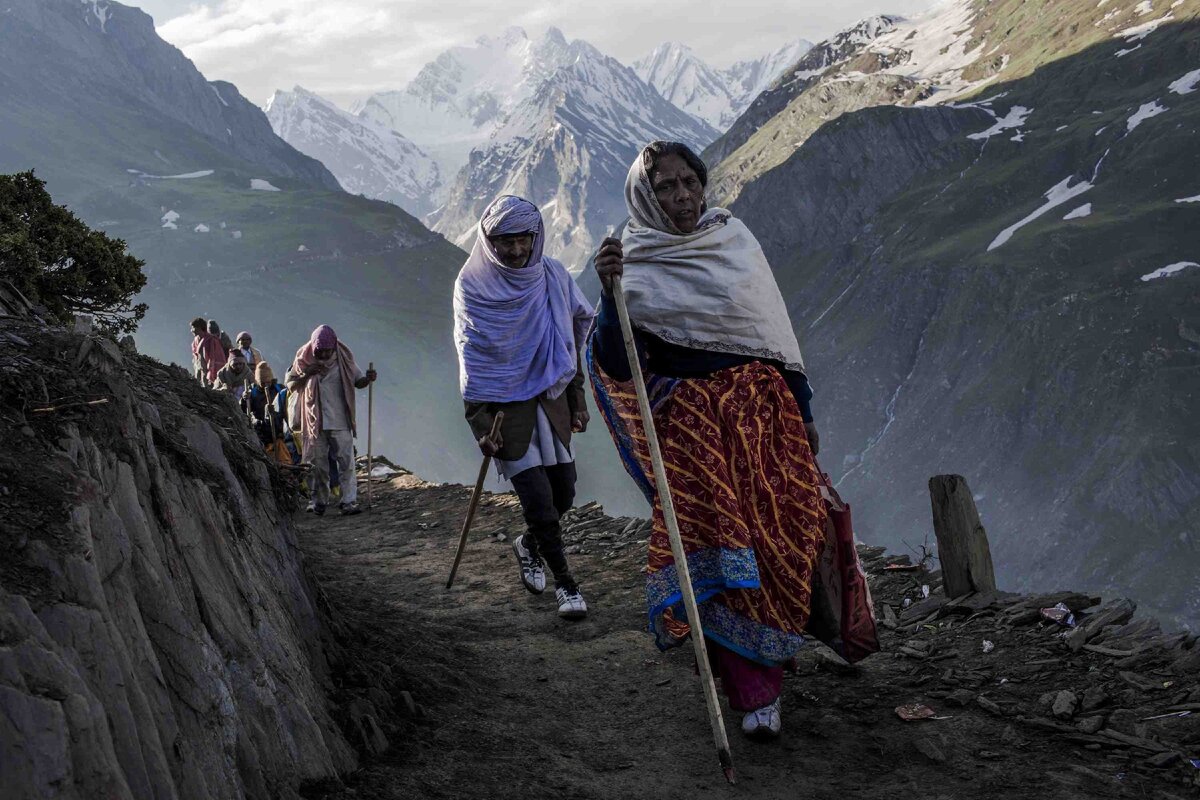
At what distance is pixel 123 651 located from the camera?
287 centimetres

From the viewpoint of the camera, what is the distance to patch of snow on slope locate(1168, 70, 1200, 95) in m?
160

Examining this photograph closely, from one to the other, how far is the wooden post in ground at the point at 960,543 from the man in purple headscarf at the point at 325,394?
7.96 meters

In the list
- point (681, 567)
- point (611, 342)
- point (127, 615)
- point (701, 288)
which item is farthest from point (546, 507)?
point (127, 615)

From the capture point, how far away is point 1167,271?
418ft

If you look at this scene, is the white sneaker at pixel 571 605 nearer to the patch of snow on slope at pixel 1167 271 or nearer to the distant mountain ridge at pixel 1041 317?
the distant mountain ridge at pixel 1041 317

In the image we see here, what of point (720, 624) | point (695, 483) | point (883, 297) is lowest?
point (720, 624)

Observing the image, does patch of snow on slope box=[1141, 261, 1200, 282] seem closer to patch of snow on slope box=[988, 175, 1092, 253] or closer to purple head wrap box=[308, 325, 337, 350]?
patch of snow on slope box=[988, 175, 1092, 253]

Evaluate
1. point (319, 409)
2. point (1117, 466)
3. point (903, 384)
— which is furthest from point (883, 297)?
point (319, 409)

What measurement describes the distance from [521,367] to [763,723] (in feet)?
10.6

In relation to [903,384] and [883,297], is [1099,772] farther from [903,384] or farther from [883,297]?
[883,297]

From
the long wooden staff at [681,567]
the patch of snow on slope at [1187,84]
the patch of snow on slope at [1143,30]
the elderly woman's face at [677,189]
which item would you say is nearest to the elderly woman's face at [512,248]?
the elderly woman's face at [677,189]

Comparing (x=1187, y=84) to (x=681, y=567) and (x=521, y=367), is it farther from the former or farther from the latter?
(x=681, y=567)

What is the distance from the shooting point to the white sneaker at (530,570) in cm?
789

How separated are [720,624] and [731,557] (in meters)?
0.34
